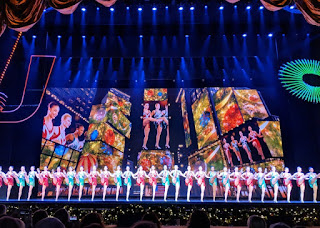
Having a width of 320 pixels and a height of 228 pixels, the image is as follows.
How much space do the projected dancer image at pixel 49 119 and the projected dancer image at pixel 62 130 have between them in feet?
0.48

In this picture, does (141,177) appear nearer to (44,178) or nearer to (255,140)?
(44,178)

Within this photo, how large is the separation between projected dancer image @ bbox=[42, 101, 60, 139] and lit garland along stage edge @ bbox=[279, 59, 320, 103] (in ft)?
28.5

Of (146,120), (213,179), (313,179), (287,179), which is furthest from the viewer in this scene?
(146,120)

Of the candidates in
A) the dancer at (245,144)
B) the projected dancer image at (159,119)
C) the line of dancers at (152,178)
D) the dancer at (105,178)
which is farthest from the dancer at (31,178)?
the dancer at (245,144)

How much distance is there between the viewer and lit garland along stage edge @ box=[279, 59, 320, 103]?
33.8ft

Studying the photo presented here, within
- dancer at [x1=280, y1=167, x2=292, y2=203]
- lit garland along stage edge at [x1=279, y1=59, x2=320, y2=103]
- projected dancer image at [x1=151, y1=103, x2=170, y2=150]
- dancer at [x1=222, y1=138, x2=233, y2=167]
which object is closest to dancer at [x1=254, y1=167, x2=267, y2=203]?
dancer at [x1=280, y1=167, x2=292, y2=203]

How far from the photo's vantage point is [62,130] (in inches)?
438

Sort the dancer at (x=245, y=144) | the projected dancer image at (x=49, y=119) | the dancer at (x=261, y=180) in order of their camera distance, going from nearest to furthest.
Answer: the dancer at (x=261, y=180) → the dancer at (x=245, y=144) → the projected dancer image at (x=49, y=119)

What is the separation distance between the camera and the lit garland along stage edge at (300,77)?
1030 centimetres

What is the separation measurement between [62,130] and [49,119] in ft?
2.14

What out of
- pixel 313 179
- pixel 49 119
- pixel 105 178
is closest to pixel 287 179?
pixel 313 179

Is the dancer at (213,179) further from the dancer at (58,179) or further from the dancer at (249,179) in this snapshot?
the dancer at (58,179)

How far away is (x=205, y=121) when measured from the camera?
11.6 meters

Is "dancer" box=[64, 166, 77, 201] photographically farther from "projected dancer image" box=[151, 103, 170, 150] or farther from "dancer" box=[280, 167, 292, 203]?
"dancer" box=[280, 167, 292, 203]
